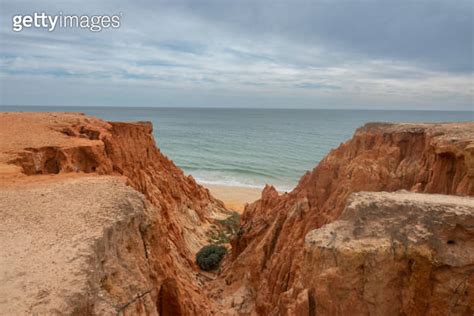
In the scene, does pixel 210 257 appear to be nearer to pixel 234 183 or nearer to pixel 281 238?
pixel 281 238

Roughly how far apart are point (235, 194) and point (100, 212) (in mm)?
34769

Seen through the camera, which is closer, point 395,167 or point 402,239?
point 402,239

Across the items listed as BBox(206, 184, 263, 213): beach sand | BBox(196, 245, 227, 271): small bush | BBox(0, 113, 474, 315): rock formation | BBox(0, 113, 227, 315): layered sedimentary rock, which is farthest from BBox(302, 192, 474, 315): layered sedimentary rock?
BBox(206, 184, 263, 213): beach sand

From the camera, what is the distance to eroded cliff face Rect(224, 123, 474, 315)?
47.7 feet

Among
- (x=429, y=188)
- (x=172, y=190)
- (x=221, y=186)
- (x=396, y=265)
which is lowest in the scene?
(x=221, y=186)

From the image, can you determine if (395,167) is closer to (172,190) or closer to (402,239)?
(402,239)

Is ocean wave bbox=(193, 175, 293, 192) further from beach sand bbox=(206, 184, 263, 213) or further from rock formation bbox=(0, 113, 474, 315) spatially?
rock formation bbox=(0, 113, 474, 315)

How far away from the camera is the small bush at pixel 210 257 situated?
901 inches

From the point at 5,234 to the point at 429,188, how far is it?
13.3 meters

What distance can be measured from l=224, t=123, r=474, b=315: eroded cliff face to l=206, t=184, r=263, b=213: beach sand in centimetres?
1916

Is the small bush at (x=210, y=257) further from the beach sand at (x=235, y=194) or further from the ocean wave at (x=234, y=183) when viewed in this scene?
the ocean wave at (x=234, y=183)

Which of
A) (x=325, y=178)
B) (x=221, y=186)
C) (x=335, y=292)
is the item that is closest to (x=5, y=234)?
(x=335, y=292)

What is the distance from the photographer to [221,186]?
161 ft

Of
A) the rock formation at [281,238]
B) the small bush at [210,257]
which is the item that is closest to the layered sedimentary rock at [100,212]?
the rock formation at [281,238]
